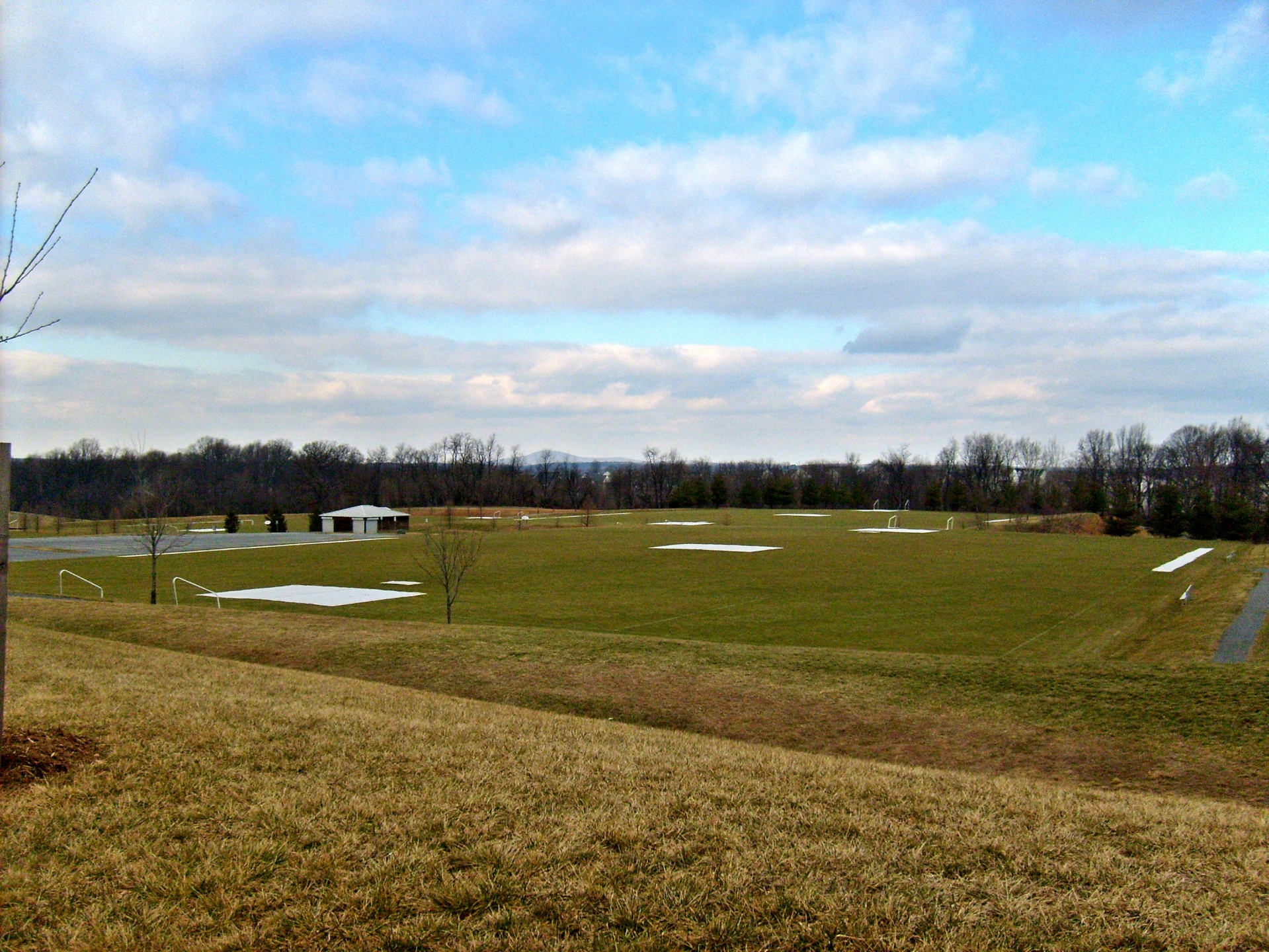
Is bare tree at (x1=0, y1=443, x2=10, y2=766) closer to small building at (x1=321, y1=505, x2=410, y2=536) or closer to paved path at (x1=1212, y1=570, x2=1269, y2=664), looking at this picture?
paved path at (x1=1212, y1=570, x2=1269, y2=664)

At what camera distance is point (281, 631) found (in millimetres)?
16797

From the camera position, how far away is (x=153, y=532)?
28.3 metres

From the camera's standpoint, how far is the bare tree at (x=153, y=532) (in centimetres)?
2712

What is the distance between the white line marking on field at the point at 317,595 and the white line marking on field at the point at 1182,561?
32.4 metres

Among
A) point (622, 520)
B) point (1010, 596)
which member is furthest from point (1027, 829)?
point (622, 520)

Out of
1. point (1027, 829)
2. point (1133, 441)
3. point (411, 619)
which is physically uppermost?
point (1133, 441)

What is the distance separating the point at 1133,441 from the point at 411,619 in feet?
373

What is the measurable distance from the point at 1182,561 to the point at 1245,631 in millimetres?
27722

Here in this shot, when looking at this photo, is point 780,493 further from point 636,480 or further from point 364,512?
point 364,512

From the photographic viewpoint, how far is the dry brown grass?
9.05 m

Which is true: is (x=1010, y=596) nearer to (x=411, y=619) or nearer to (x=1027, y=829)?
(x=411, y=619)

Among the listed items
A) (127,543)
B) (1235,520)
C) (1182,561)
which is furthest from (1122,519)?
(127,543)

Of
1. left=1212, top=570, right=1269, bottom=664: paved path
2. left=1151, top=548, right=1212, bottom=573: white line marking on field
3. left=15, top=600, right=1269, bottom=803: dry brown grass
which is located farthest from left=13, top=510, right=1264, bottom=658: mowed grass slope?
left=15, top=600, right=1269, bottom=803: dry brown grass

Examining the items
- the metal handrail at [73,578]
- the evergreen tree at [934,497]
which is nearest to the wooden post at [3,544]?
the metal handrail at [73,578]
